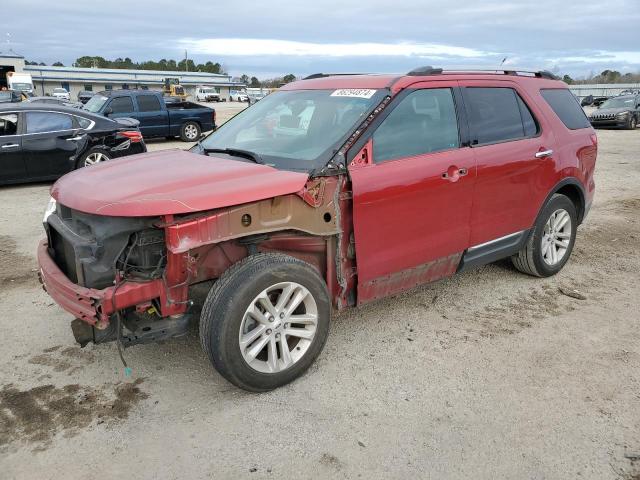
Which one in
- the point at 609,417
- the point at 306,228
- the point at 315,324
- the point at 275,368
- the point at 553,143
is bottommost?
the point at 609,417

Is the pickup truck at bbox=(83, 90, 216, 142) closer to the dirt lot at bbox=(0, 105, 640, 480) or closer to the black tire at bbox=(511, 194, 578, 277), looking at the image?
the dirt lot at bbox=(0, 105, 640, 480)

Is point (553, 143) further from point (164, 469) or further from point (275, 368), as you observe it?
point (164, 469)

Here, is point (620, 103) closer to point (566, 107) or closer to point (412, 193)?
point (566, 107)

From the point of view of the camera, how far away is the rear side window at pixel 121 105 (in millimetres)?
15641

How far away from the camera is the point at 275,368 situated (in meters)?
3.29

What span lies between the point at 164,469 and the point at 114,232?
4.15 ft

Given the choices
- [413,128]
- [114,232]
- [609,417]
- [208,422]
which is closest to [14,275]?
[114,232]

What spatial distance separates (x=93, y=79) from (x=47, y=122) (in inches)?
3098

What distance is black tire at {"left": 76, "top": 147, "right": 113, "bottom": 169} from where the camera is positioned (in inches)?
380

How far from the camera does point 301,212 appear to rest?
3.27 meters

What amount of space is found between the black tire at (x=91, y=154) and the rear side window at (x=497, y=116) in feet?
24.8

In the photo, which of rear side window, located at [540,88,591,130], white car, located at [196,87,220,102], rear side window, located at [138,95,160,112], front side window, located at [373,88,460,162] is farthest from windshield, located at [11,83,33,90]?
front side window, located at [373,88,460,162]

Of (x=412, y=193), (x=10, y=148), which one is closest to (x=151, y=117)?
(x=10, y=148)

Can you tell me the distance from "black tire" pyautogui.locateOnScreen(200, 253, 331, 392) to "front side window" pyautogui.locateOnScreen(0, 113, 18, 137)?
310 inches
